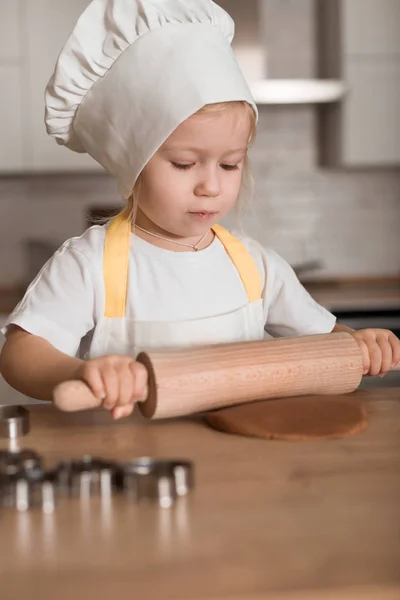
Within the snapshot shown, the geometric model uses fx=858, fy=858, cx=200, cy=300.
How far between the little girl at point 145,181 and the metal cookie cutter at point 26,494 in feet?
1.00

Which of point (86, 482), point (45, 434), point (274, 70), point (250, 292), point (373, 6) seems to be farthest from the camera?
point (274, 70)

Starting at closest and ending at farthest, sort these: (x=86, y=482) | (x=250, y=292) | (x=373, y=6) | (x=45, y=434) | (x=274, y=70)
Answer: (x=86, y=482)
(x=45, y=434)
(x=250, y=292)
(x=373, y=6)
(x=274, y=70)

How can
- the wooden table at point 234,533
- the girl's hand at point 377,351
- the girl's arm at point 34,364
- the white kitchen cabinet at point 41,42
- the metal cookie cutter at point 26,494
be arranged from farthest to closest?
the white kitchen cabinet at point 41,42, the girl's hand at point 377,351, the girl's arm at point 34,364, the metal cookie cutter at point 26,494, the wooden table at point 234,533

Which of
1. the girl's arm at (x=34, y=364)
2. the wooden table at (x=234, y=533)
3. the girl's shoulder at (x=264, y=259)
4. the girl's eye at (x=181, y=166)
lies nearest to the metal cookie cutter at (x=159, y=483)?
the wooden table at (x=234, y=533)

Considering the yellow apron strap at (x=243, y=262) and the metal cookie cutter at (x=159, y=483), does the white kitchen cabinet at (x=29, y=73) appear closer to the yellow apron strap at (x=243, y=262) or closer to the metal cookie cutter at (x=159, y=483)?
the yellow apron strap at (x=243, y=262)

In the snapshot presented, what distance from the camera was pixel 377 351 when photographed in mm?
1021

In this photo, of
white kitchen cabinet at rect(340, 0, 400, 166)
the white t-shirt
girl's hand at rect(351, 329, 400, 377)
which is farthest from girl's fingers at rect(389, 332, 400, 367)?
white kitchen cabinet at rect(340, 0, 400, 166)

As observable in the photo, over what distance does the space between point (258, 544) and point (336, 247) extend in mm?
2494

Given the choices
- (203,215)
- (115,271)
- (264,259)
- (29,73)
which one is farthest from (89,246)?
(29,73)

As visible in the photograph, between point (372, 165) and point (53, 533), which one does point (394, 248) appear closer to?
point (372, 165)

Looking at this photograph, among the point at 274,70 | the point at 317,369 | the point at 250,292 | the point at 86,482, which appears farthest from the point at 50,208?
the point at 86,482

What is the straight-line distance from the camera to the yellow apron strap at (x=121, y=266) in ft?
3.68

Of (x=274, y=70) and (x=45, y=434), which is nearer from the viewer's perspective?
(x=45, y=434)

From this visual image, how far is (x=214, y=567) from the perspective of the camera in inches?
20.5
